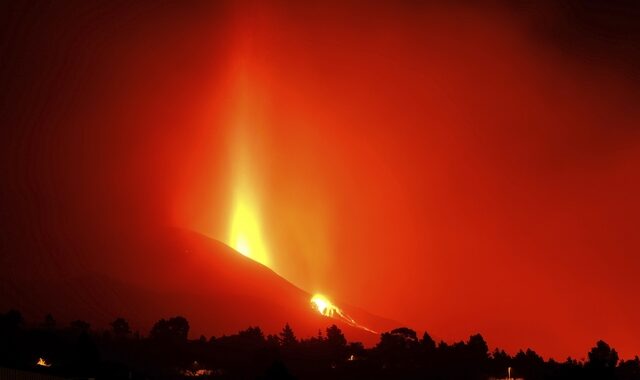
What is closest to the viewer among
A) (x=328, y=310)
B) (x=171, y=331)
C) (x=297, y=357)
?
(x=297, y=357)

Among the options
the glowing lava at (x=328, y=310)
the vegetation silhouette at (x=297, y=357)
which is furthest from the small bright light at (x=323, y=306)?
the vegetation silhouette at (x=297, y=357)

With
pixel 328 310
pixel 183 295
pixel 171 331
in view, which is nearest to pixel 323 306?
pixel 328 310

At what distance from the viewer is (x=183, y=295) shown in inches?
6496

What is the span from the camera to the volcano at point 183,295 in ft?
491

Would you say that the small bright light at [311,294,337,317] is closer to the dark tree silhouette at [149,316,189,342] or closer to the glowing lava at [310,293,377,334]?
the glowing lava at [310,293,377,334]

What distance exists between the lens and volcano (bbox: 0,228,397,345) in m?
150

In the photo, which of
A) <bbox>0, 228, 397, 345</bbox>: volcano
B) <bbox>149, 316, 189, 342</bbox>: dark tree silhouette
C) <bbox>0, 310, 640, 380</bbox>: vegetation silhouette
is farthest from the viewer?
<bbox>0, 228, 397, 345</bbox>: volcano

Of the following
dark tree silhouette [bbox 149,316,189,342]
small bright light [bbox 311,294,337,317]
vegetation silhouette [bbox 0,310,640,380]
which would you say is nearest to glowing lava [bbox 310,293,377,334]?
small bright light [bbox 311,294,337,317]

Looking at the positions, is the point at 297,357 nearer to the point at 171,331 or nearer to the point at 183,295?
the point at 171,331

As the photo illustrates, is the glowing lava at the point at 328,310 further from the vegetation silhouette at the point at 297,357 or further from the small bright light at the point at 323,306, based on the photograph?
the vegetation silhouette at the point at 297,357

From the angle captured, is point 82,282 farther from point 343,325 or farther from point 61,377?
point 61,377

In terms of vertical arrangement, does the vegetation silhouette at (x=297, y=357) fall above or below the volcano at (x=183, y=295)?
below

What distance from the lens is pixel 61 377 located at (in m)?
40.2

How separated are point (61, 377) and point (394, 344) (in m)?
54.4
